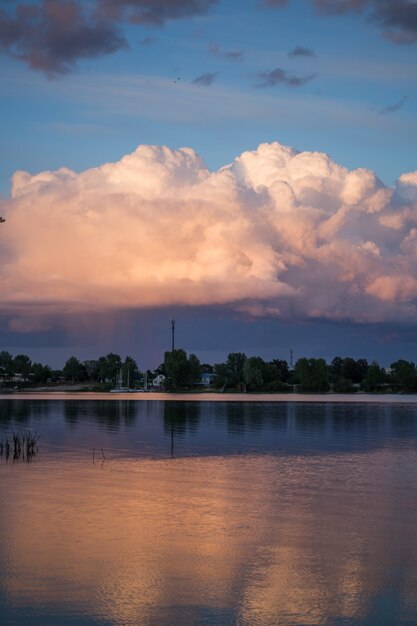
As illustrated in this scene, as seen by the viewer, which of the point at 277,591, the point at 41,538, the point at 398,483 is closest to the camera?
the point at 277,591

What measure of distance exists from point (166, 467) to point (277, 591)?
77.6 feet

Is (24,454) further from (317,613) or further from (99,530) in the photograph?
(317,613)

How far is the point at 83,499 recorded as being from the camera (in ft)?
102

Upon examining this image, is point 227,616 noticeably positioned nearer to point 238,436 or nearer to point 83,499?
point 83,499

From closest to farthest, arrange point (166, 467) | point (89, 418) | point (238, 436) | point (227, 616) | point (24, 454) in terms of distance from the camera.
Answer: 1. point (227, 616)
2. point (166, 467)
3. point (24, 454)
4. point (238, 436)
5. point (89, 418)

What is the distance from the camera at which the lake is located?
57.1ft

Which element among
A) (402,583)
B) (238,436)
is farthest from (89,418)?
(402,583)

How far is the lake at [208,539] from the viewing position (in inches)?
685

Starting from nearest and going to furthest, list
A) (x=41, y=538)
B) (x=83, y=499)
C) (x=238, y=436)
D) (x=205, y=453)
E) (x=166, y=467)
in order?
(x=41, y=538), (x=83, y=499), (x=166, y=467), (x=205, y=453), (x=238, y=436)

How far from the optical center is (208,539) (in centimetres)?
2408

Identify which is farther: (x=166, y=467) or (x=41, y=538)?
(x=166, y=467)

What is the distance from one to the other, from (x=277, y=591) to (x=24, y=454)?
30.4m

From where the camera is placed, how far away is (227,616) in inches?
663

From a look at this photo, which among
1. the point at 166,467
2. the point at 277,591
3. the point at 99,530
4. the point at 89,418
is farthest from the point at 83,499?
the point at 89,418
